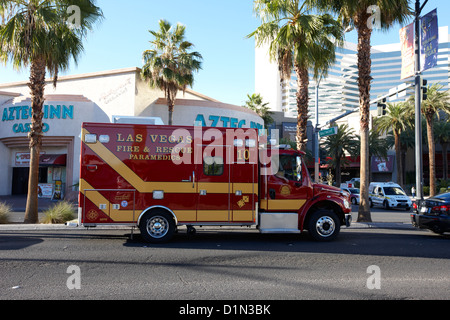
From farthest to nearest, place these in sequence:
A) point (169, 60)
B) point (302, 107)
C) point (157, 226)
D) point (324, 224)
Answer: point (169, 60) → point (302, 107) → point (324, 224) → point (157, 226)

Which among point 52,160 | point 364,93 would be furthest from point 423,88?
point 52,160

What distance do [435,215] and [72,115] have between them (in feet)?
75.7

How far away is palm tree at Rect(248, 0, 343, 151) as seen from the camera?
46.6ft

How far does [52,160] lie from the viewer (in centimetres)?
2566

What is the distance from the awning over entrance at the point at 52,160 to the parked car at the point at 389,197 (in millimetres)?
22566

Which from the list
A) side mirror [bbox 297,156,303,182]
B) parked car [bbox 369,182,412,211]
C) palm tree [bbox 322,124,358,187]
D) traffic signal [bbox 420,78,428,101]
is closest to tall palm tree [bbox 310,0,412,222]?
traffic signal [bbox 420,78,428,101]

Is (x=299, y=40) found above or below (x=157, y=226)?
above

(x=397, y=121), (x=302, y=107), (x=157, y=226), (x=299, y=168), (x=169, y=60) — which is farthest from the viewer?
(x=397, y=121)

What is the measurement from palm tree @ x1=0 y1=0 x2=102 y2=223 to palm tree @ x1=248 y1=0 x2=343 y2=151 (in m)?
6.79

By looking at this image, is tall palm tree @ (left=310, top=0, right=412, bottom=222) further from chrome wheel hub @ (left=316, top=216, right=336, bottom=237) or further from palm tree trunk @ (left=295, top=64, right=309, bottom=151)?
chrome wheel hub @ (left=316, top=216, right=336, bottom=237)

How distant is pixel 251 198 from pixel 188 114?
60.5 ft

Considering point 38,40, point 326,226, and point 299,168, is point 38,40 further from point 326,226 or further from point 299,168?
point 326,226

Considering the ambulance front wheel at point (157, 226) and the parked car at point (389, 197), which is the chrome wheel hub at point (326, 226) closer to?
the ambulance front wheel at point (157, 226)

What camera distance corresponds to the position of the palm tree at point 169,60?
23.7 meters
